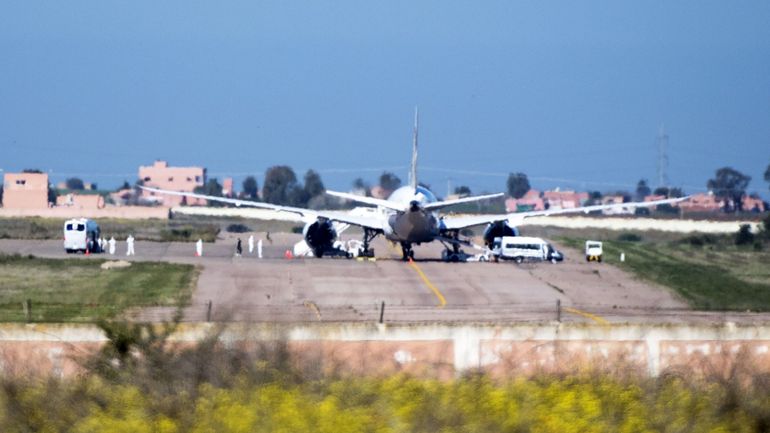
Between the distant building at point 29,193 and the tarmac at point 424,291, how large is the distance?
5213 cm

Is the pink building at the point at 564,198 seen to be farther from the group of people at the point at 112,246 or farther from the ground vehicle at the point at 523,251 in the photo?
the ground vehicle at the point at 523,251

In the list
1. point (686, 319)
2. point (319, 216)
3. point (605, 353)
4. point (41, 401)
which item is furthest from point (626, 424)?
point (319, 216)

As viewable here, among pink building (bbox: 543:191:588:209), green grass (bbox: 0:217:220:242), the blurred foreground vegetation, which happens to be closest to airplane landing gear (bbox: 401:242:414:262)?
green grass (bbox: 0:217:220:242)

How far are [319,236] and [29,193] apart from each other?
5981 cm

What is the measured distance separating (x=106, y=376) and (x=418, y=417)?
16.3 ft

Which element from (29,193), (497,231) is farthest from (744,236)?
(29,193)

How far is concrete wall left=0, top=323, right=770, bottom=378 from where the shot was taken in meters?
18.8

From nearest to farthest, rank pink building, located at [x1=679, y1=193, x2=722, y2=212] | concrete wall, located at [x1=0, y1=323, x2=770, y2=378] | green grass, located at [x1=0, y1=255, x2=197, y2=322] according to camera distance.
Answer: concrete wall, located at [x1=0, y1=323, x2=770, y2=378]
green grass, located at [x1=0, y1=255, x2=197, y2=322]
pink building, located at [x1=679, y1=193, x2=722, y2=212]

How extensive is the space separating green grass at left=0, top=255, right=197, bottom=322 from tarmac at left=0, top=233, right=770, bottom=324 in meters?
0.99

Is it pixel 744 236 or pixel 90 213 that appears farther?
pixel 90 213

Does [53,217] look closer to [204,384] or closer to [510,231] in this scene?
[510,231]

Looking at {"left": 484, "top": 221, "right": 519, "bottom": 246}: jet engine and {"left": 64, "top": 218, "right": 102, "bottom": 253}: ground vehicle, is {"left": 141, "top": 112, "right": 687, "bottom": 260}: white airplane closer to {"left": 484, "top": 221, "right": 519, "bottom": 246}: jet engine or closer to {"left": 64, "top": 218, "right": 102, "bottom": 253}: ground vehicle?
{"left": 484, "top": 221, "right": 519, "bottom": 246}: jet engine

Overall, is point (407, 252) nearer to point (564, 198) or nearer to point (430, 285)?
point (430, 285)

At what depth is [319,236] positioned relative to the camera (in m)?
61.7
